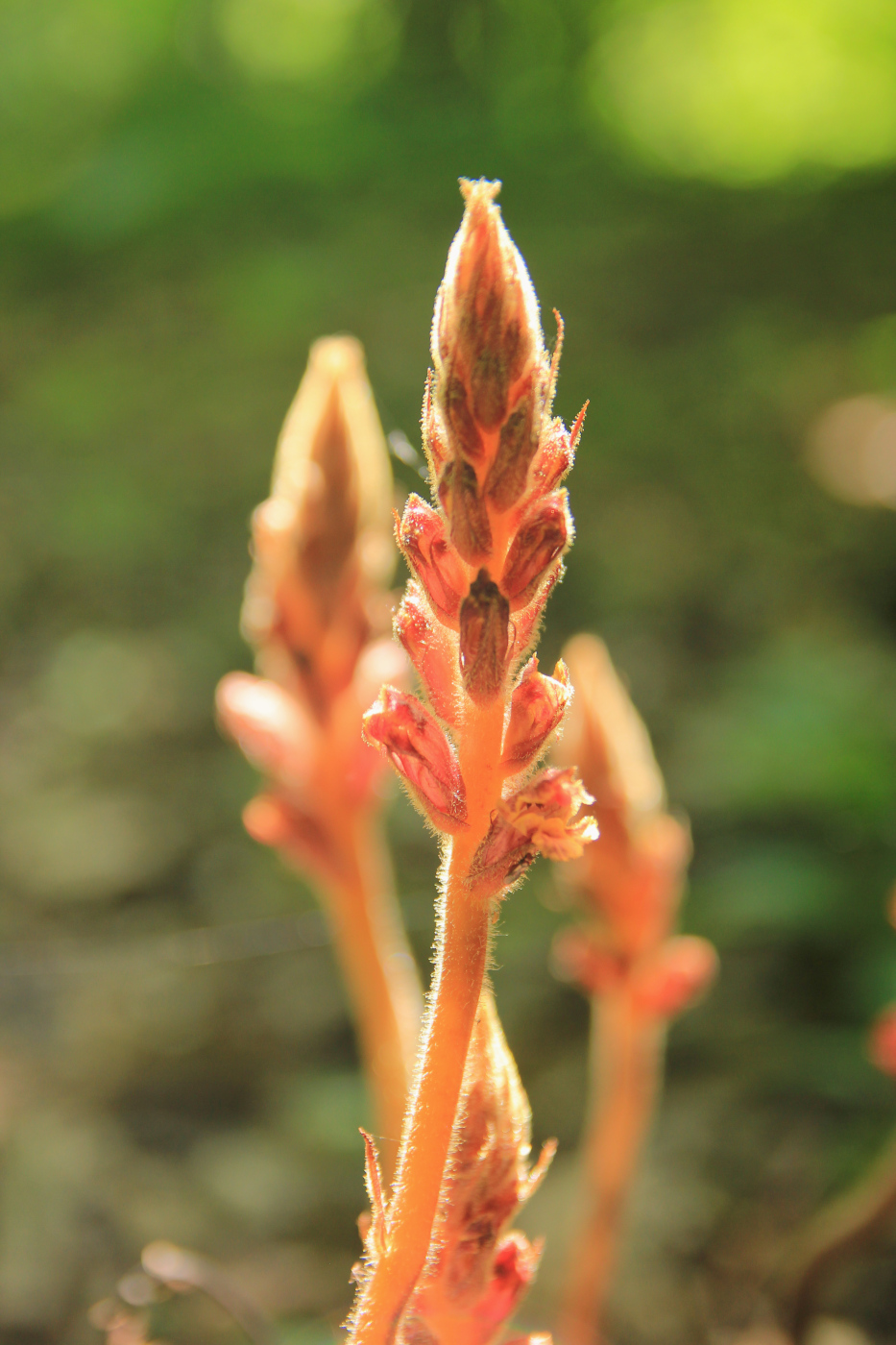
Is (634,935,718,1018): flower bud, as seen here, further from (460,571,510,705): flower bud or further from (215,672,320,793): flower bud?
(460,571,510,705): flower bud

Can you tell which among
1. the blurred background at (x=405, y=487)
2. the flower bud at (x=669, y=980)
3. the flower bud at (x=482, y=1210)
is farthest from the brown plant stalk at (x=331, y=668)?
the flower bud at (x=482, y=1210)

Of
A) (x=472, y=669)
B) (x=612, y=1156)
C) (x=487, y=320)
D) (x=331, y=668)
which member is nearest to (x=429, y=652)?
(x=472, y=669)

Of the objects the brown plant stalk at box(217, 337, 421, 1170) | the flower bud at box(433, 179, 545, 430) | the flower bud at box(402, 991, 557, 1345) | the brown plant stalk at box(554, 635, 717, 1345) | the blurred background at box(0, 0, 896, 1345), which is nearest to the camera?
the flower bud at box(433, 179, 545, 430)

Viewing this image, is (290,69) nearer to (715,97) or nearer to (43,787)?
(715,97)

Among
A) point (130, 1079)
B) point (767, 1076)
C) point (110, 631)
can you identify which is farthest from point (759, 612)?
point (130, 1079)

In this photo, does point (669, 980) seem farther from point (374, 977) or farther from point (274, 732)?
point (274, 732)

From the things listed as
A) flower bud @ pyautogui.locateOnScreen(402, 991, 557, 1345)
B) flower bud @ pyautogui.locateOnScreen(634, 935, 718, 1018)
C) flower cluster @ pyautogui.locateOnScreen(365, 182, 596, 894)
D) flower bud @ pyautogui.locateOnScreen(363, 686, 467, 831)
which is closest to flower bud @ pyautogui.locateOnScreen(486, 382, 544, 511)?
flower cluster @ pyautogui.locateOnScreen(365, 182, 596, 894)
